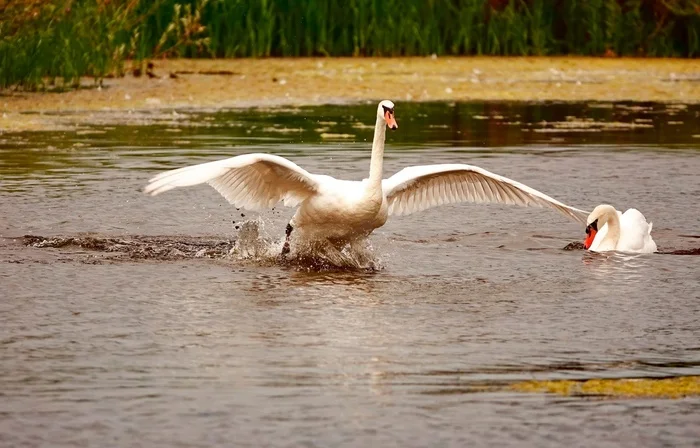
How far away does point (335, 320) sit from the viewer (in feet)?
24.1

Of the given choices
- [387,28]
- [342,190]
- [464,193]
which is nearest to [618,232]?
[464,193]

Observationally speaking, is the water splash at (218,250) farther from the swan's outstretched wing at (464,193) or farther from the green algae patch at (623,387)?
the green algae patch at (623,387)

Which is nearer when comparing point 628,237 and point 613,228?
point 628,237

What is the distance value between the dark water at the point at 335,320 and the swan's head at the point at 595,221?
0.70 feet

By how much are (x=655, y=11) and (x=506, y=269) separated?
2024 cm

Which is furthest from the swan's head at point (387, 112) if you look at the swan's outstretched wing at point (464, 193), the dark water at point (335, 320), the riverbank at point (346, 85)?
the riverbank at point (346, 85)

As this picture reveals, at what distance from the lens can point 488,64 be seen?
87.2 feet

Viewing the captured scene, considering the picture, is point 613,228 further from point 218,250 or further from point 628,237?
point 218,250

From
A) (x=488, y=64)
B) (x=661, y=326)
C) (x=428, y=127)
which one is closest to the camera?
(x=661, y=326)

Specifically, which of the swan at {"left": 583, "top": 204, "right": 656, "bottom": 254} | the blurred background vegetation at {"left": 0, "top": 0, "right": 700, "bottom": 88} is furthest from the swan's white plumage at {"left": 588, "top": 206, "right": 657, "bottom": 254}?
the blurred background vegetation at {"left": 0, "top": 0, "right": 700, "bottom": 88}

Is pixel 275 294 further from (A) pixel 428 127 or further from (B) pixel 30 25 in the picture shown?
(B) pixel 30 25

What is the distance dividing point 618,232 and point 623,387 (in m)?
3.94

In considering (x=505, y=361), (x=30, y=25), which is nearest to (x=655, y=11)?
(x=30, y=25)

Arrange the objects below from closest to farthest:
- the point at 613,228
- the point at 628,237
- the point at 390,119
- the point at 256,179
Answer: the point at 390,119 → the point at 256,179 → the point at 628,237 → the point at 613,228
